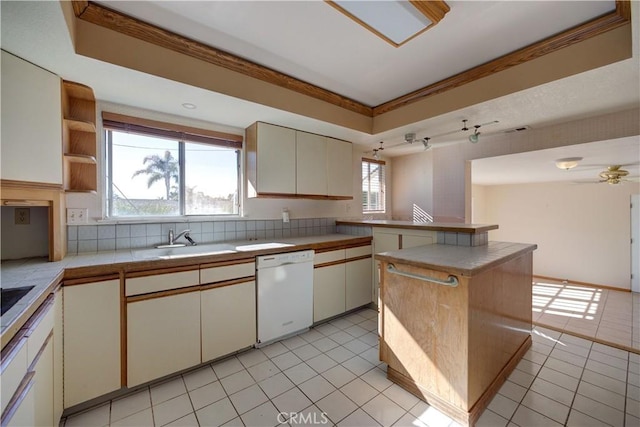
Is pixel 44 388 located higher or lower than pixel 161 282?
lower

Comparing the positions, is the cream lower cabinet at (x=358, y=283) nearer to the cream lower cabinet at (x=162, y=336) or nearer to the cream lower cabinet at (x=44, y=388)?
the cream lower cabinet at (x=162, y=336)

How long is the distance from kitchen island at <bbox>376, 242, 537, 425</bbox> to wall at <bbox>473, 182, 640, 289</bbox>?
5.20 metres

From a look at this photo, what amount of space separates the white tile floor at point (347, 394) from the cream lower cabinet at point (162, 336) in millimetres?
149

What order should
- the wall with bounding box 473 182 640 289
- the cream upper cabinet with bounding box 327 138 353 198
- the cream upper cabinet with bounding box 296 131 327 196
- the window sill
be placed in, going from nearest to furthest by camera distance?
the window sill → the cream upper cabinet with bounding box 296 131 327 196 → the cream upper cabinet with bounding box 327 138 353 198 → the wall with bounding box 473 182 640 289

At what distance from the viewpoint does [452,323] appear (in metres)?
1.55

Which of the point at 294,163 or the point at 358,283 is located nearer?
the point at 294,163

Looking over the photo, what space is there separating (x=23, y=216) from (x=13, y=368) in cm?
154

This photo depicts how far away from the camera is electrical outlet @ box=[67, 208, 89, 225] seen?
2.00 m

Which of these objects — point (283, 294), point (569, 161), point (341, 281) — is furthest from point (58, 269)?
point (569, 161)

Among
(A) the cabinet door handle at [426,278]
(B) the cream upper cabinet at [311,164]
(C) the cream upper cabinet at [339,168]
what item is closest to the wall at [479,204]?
(C) the cream upper cabinet at [339,168]

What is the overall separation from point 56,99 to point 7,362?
1.65 meters

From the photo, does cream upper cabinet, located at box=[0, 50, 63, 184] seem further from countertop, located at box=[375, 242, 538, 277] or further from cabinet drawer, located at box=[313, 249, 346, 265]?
countertop, located at box=[375, 242, 538, 277]

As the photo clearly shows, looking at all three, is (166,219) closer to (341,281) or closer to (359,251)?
(341,281)

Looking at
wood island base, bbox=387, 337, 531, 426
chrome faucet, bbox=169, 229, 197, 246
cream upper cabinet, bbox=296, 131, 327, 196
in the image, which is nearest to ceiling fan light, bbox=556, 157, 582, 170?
wood island base, bbox=387, 337, 531, 426
